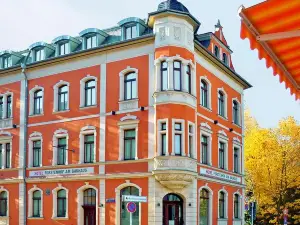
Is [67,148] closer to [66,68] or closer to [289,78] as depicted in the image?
[66,68]

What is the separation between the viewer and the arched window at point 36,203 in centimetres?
3322

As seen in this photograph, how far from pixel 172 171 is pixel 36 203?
10.7 metres

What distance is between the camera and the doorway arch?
94.5 ft

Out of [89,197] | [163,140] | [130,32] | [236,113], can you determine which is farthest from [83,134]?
[236,113]

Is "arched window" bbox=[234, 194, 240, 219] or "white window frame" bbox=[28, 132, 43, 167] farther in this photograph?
"arched window" bbox=[234, 194, 240, 219]

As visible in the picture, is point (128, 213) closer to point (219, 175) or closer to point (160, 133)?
point (160, 133)

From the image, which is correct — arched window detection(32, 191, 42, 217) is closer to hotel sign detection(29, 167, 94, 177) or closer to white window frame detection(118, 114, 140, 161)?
hotel sign detection(29, 167, 94, 177)

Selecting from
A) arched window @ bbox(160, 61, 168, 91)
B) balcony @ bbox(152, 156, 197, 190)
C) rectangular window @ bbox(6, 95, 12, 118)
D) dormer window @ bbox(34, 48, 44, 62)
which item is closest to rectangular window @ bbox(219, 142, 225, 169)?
balcony @ bbox(152, 156, 197, 190)

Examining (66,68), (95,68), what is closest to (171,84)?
(95,68)

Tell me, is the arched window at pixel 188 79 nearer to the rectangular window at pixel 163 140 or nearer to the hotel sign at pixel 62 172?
the rectangular window at pixel 163 140

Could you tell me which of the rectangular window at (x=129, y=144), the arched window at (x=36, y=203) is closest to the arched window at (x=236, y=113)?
the rectangular window at (x=129, y=144)

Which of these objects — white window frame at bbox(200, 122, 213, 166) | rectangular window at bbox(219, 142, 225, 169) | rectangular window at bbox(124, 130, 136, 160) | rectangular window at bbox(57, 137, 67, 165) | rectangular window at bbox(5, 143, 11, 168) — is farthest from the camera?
rectangular window at bbox(5, 143, 11, 168)

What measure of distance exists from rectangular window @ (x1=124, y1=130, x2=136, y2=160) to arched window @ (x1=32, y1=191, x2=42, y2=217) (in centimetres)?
729

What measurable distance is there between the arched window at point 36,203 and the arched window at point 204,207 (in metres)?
10.4
